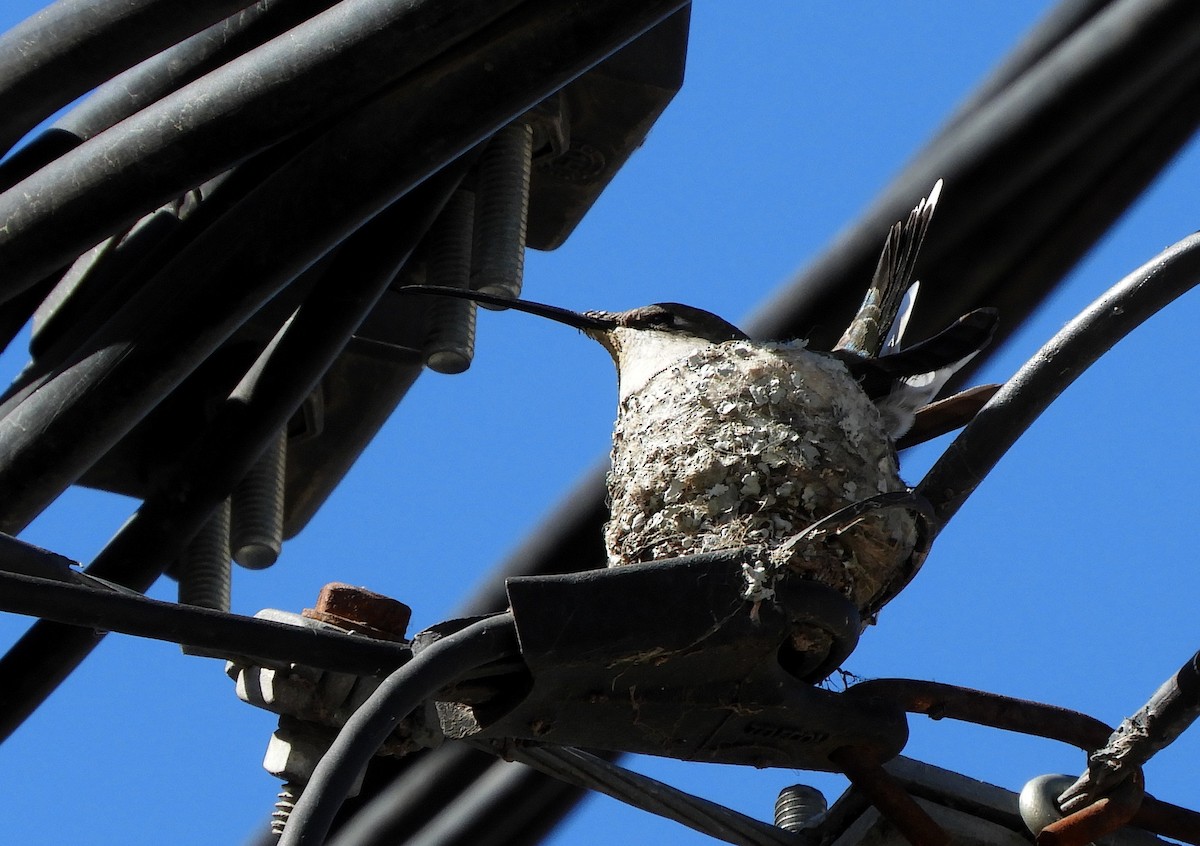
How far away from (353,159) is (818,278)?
0.90m

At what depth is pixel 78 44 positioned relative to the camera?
3.77 meters

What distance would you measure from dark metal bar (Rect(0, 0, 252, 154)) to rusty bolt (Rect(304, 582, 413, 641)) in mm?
1084

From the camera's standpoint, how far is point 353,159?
141 inches

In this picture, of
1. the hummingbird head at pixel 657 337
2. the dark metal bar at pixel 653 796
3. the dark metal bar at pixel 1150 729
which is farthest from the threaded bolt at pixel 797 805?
the hummingbird head at pixel 657 337

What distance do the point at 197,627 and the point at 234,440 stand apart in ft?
6.34

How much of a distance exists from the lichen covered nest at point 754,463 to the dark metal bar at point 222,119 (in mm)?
932

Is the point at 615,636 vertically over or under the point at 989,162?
under

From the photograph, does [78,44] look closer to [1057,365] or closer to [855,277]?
[855,277]

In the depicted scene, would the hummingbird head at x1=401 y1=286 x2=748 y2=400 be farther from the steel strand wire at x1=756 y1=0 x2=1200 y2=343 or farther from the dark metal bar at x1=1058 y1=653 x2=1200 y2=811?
the dark metal bar at x1=1058 y1=653 x2=1200 y2=811

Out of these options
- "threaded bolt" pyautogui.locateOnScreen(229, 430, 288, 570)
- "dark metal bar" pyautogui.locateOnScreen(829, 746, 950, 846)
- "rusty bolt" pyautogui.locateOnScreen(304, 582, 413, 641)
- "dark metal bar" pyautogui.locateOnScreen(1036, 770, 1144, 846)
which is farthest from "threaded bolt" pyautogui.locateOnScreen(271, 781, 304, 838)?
"threaded bolt" pyautogui.locateOnScreen(229, 430, 288, 570)

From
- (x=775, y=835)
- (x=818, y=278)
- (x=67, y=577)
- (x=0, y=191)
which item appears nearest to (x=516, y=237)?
(x=818, y=278)

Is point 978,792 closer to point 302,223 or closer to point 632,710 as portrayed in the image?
point 632,710

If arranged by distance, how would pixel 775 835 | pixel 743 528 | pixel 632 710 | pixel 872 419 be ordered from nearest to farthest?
pixel 632 710, pixel 775 835, pixel 743 528, pixel 872 419

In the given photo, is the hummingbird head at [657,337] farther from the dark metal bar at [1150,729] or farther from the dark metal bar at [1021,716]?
the dark metal bar at [1150,729]
